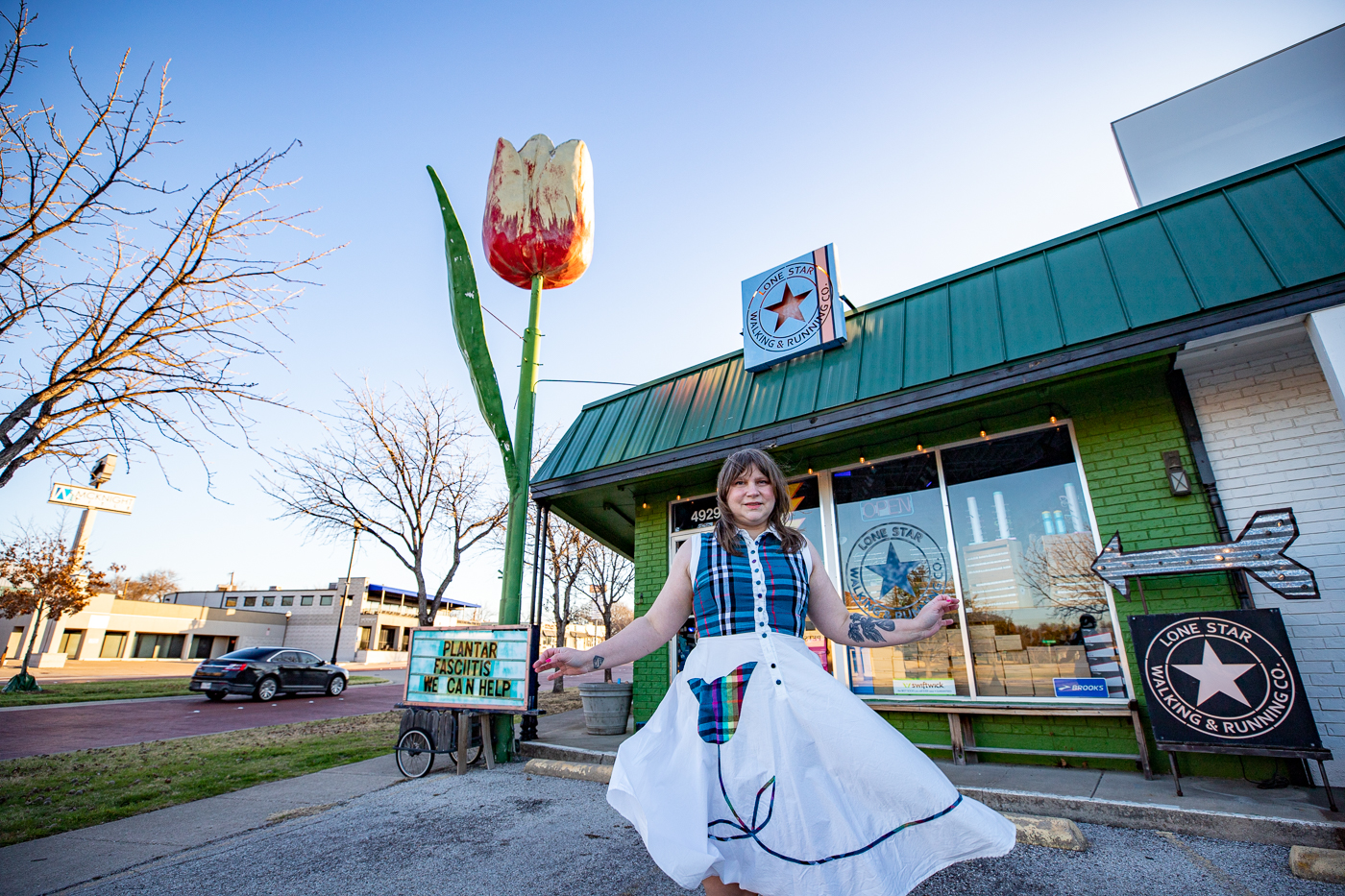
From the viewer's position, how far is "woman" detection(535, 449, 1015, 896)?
1459 millimetres

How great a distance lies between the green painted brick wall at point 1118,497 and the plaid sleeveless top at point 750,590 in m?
4.31

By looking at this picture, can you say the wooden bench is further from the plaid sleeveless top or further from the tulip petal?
the tulip petal

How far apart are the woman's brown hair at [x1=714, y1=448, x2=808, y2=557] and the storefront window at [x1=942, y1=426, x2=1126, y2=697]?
4701 mm

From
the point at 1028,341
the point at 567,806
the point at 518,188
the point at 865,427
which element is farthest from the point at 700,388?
the point at 567,806

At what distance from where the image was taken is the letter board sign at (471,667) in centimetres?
590

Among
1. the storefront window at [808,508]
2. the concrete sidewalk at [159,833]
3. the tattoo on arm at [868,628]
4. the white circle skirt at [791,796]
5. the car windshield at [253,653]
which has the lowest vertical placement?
the concrete sidewalk at [159,833]

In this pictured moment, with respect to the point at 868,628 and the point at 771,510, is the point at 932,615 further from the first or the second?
the point at 771,510

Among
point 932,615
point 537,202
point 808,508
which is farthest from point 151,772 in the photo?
point 932,615

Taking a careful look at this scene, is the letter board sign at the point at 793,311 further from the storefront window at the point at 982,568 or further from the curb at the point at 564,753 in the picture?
the curb at the point at 564,753

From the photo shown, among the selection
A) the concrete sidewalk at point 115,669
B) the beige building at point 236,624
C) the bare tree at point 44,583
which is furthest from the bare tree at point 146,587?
the bare tree at point 44,583

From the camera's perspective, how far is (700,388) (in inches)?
302

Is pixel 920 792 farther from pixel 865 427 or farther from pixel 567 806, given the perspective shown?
pixel 865 427

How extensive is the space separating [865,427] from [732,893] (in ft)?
16.1

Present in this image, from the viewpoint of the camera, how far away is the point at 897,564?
6.41 meters
